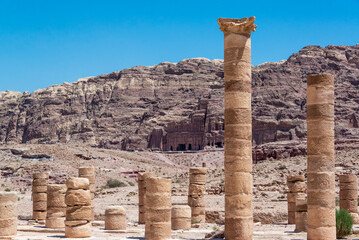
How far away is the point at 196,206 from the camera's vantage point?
2536 centimetres

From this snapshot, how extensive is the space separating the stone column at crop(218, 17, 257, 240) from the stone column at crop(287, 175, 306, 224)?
7.44 m

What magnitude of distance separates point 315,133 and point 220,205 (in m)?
15.5

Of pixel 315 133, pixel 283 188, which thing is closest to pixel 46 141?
pixel 283 188

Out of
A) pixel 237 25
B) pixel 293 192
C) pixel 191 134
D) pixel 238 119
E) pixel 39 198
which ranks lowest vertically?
pixel 39 198

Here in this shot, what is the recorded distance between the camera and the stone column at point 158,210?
18.1 m

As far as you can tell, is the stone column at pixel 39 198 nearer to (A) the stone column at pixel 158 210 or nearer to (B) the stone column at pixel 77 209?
(B) the stone column at pixel 77 209

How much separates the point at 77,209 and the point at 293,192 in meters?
9.32

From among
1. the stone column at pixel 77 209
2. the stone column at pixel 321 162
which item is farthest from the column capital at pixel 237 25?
the stone column at pixel 77 209

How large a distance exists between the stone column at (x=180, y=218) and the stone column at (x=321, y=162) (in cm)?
642

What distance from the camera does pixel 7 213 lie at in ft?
61.0

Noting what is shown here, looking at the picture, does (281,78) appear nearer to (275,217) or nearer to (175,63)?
(175,63)

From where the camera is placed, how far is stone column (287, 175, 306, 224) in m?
23.9

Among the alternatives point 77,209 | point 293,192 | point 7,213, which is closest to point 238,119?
point 77,209

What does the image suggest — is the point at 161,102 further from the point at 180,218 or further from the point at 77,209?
the point at 77,209
